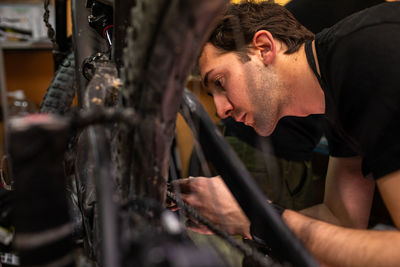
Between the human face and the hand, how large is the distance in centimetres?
19

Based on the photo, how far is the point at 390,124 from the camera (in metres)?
0.45

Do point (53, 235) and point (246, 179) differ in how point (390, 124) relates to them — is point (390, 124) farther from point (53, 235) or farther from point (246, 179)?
point (53, 235)

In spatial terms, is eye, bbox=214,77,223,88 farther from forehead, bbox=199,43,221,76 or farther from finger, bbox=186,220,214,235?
finger, bbox=186,220,214,235

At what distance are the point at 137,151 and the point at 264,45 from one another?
510 millimetres

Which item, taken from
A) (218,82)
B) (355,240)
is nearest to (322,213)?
(355,240)

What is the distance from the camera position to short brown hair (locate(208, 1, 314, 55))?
0.70 m

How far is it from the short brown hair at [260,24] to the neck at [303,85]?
Result: 0.10 ft

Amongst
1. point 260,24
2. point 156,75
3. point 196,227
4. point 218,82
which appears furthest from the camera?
point 260,24

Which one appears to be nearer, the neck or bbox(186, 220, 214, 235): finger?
bbox(186, 220, 214, 235): finger

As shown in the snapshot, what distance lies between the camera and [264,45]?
27.2 inches

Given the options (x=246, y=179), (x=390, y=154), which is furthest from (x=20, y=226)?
(x=390, y=154)

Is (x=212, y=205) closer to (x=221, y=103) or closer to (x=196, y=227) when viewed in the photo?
(x=196, y=227)

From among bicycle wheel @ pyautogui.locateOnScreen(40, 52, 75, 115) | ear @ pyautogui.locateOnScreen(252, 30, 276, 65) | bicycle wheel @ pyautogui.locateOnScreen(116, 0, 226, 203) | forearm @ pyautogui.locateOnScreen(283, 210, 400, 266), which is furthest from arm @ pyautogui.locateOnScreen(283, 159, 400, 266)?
bicycle wheel @ pyautogui.locateOnScreen(40, 52, 75, 115)

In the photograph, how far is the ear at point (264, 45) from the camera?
686mm
